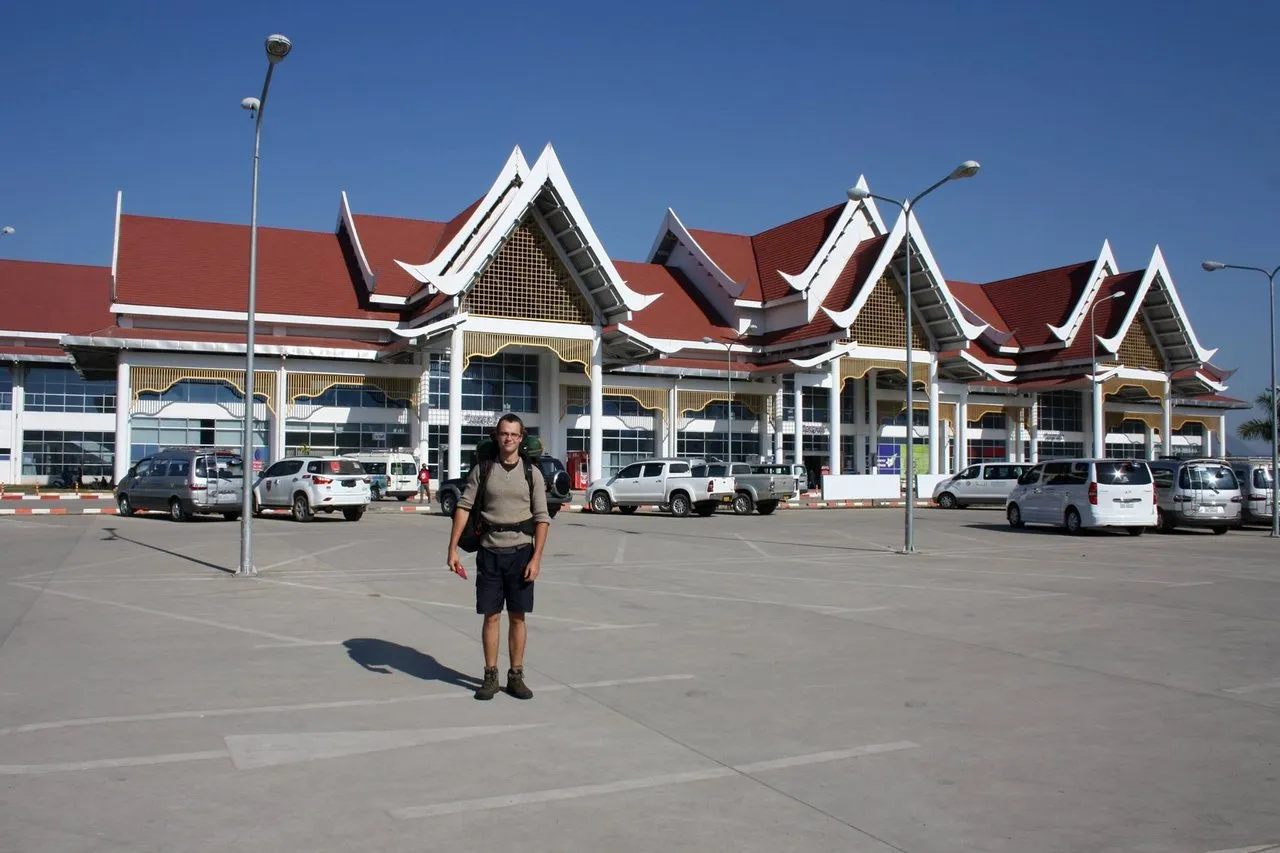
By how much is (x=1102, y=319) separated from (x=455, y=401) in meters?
A: 36.4

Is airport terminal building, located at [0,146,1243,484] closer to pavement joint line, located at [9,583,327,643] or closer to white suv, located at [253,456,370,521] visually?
white suv, located at [253,456,370,521]

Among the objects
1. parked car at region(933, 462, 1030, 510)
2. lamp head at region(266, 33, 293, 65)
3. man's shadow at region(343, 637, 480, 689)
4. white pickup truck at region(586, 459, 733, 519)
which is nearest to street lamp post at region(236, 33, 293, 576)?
lamp head at region(266, 33, 293, 65)

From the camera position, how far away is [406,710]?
23.1ft

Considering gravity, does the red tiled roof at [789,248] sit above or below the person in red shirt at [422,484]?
above

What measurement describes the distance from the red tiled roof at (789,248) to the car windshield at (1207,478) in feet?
84.7

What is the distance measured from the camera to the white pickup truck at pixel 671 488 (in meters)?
31.5

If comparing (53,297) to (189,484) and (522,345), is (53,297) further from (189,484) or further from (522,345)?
(189,484)

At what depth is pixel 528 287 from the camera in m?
41.5

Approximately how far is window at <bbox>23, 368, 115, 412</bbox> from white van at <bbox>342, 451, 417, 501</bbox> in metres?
14.8

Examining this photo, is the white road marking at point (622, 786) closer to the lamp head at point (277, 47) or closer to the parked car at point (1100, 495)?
the lamp head at point (277, 47)

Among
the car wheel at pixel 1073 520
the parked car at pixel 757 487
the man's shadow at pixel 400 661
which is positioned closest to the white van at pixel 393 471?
the parked car at pixel 757 487

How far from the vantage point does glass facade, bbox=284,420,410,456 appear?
41.6m

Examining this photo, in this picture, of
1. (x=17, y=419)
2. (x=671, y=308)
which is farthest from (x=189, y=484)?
(x=671, y=308)

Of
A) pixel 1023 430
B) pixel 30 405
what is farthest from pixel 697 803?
pixel 1023 430
